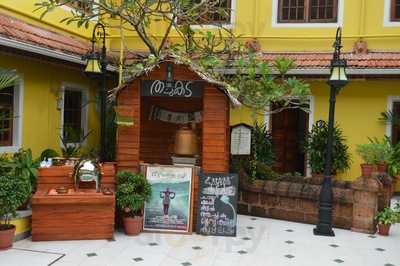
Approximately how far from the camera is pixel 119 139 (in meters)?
7.44

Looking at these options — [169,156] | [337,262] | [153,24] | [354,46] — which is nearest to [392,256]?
[337,262]

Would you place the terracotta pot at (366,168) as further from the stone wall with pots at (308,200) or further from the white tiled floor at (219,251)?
the white tiled floor at (219,251)

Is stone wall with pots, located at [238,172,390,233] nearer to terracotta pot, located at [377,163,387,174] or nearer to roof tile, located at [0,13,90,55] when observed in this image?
terracotta pot, located at [377,163,387,174]

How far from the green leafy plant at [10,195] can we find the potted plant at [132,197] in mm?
1339

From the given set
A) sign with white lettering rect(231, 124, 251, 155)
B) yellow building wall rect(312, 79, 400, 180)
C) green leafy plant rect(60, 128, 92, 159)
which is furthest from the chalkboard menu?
yellow building wall rect(312, 79, 400, 180)

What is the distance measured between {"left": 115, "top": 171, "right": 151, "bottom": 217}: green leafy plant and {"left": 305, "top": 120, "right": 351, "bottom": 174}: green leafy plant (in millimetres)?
5498

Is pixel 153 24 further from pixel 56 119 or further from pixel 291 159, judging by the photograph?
pixel 291 159

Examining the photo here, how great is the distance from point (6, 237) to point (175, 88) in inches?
127

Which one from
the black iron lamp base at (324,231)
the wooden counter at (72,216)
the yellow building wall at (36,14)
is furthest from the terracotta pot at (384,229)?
the yellow building wall at (36,14)

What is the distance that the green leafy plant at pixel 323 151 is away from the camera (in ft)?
36.8

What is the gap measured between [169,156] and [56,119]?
3138mm

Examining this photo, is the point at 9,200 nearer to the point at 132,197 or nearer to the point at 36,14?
the point at 132,197

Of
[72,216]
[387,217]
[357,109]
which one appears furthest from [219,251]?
[357,109]

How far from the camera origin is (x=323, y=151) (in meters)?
11.2
